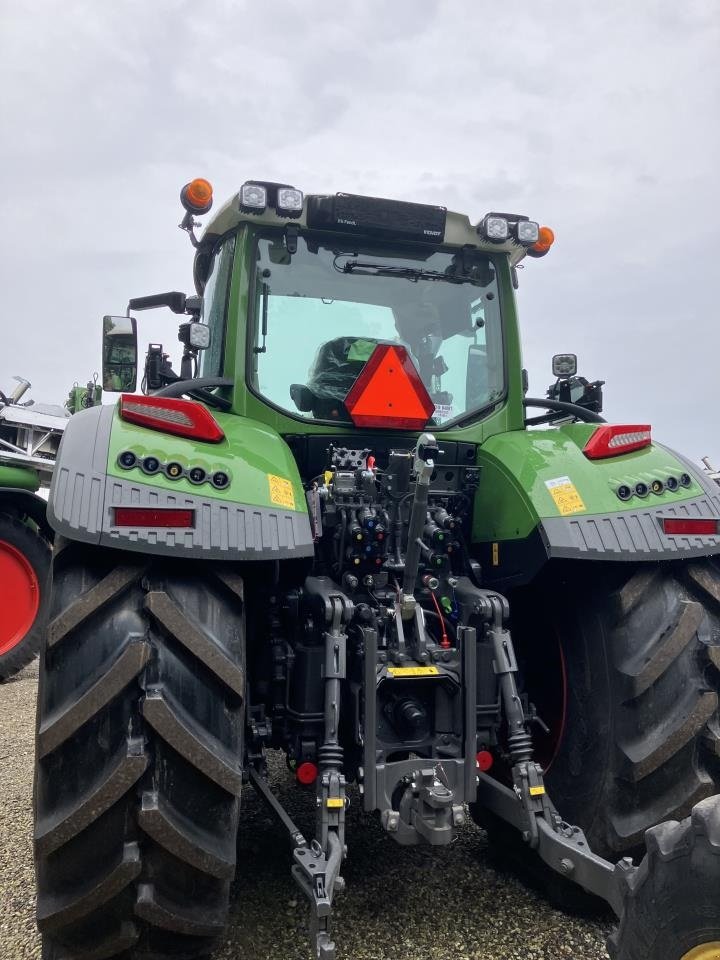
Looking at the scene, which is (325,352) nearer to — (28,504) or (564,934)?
(564,934)

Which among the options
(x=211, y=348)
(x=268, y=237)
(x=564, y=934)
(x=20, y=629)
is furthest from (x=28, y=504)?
(x=564, y=934)

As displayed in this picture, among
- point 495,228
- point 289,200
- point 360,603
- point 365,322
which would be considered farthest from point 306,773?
point 495,228

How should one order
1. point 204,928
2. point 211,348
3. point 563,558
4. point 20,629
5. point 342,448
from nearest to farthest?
point 204,928 → point 563,558 → point 342,448 → point 211,348 → point 20,629

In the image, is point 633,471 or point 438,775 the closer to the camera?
point 438,775

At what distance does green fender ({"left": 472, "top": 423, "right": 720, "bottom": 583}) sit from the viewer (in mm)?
2383

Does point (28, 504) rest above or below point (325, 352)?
below

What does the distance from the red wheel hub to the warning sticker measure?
16.1 ft

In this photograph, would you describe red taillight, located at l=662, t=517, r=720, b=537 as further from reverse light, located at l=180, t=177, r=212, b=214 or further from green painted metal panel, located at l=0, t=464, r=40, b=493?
green painted metal panel, located at l=0, t=464, r=40, b=493

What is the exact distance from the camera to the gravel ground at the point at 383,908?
228 cm

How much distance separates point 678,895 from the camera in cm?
140

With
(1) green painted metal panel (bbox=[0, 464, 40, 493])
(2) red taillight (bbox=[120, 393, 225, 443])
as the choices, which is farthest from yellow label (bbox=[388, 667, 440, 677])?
(1) green painted metal panel (bbox=[0, 464, 40, 493])

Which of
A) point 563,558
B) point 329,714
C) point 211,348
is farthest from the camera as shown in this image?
point 211,348

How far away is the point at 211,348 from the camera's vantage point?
322cm

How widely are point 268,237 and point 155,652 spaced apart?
1707 millimetres
